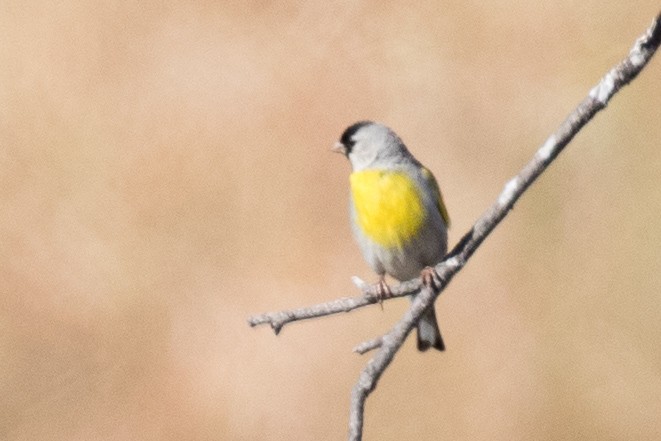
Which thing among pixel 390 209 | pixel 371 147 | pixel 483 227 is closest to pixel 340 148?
pixel 371 147

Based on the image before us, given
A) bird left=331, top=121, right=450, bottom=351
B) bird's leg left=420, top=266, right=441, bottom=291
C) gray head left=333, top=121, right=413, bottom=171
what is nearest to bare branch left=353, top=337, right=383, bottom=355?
bird's leg left=420, top=266, right=441, bottom=291

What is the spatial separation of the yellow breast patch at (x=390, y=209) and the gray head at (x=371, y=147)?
13 centimetres

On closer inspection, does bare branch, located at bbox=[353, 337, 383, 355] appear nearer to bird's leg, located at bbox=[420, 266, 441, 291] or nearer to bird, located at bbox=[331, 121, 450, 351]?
bird's leg, located at bbox=[420, 266, 441, 291]

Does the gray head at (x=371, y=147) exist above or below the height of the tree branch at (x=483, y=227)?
above

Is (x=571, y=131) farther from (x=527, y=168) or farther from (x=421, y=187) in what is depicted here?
(x=421, y=187)

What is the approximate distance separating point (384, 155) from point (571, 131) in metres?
1.74

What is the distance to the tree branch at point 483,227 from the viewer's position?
4.28 feet

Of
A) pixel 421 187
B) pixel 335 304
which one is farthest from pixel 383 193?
pixel 335 304

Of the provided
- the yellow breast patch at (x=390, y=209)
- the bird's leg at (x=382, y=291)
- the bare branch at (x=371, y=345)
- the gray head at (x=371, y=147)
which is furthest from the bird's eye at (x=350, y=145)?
the bare branch at (x=371, y=345)

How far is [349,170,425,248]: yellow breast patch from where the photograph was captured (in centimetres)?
290

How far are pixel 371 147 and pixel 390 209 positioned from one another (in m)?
0.33

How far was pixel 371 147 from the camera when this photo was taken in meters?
3.15

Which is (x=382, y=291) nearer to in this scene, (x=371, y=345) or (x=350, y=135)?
(x=371, y=345)

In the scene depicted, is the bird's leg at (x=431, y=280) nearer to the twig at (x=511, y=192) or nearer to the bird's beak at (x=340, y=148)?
the twig at (x=511, y=192)
